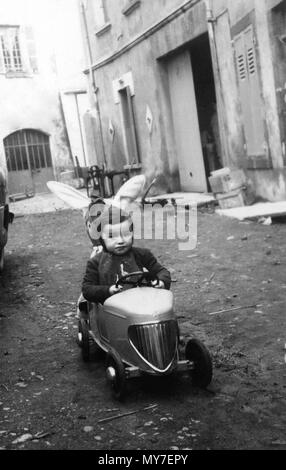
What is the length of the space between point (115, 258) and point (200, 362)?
3.10 ft

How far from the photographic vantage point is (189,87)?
1239cm

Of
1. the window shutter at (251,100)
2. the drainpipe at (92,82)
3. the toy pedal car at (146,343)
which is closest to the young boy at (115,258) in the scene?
the toy pedal car at (146,343)

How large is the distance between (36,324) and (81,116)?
64.1ft

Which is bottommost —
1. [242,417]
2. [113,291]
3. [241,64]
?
[242,417]

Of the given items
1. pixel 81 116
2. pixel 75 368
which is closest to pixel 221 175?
pixel 75 368

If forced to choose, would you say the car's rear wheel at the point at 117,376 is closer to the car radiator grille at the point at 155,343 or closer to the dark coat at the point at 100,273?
the car radiator grille at the point at 155,343

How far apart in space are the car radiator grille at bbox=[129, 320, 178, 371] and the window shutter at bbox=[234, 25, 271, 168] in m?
6.44

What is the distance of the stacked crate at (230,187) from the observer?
1020cm

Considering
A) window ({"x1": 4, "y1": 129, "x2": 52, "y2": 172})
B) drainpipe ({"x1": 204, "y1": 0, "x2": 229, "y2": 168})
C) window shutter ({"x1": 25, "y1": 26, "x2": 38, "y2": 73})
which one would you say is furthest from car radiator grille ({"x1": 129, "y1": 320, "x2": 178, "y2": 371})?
window shutter ({"x1": 25, "y1": 26, "x2": 38, "y2": 73})

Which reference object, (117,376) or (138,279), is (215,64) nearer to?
(138,279)

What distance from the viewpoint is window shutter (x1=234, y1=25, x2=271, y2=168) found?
9.48 meters

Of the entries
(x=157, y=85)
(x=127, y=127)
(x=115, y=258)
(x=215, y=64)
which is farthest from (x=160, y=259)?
(x=127, y=127)

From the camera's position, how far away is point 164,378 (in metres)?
3.70
